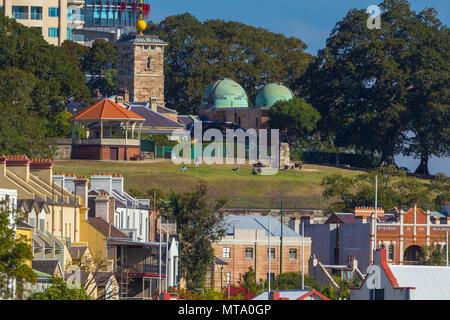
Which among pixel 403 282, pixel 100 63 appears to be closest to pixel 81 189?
pixel 403 282

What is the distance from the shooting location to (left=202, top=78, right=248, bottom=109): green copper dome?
178m

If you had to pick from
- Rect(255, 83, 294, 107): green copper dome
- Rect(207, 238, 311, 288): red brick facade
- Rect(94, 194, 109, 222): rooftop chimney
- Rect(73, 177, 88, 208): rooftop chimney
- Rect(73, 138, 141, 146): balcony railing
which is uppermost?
Rect(255, 83, 294, 107): green copper dome

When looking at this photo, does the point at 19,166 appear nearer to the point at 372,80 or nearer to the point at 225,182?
the point at 225,182

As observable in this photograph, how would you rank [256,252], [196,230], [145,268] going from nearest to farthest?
[145,268] < [196,230] < [256,252]

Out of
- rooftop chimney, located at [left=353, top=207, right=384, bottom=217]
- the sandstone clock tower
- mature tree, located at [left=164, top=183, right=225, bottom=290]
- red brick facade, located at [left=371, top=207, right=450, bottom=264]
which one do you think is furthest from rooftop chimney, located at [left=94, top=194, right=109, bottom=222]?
the sandstone clock tower

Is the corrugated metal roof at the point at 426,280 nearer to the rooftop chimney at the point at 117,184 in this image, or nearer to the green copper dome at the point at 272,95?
the rooftop chimney at the point at 117,184

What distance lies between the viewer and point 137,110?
159375mm

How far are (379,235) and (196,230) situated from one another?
57.1ft

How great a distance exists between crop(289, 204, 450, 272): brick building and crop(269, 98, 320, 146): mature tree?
59.3m

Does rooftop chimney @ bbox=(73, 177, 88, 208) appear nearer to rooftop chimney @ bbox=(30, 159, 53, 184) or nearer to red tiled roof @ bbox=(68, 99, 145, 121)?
rooftop chimney @ bbox=(30, 159, 53, 184)

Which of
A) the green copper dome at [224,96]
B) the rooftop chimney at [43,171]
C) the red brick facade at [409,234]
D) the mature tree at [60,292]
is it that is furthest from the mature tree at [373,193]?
the mature tree at [60,292]

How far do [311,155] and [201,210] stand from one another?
238 feet

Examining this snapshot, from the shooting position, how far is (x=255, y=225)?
9750cm
